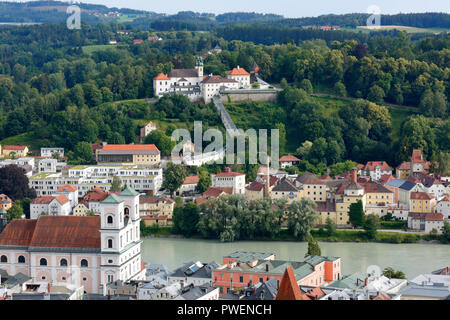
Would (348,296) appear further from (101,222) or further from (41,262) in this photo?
(41,262)

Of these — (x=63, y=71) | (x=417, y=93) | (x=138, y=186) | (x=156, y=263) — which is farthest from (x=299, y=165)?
(x=63, y=71)

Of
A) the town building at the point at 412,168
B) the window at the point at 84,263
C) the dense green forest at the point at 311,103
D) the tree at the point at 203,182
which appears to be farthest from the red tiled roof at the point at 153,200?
the window at the point at 84,263

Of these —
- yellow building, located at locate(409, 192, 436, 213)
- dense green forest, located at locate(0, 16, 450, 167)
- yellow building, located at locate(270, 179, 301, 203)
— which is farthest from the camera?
dense green forest, located at locate(0, 16, 450, 167)

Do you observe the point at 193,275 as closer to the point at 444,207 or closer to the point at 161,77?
the point at 444,207

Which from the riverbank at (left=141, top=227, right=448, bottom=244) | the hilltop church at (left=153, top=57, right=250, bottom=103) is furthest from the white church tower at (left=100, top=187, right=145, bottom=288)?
the hilltop church at (left=153, top=57, right=250, bottom=103)

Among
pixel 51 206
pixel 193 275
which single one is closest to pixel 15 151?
pixel 51 206

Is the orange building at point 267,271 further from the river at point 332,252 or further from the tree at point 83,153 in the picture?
the tree at point 83,153

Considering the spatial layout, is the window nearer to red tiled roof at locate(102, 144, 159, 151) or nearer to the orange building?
the orange building
